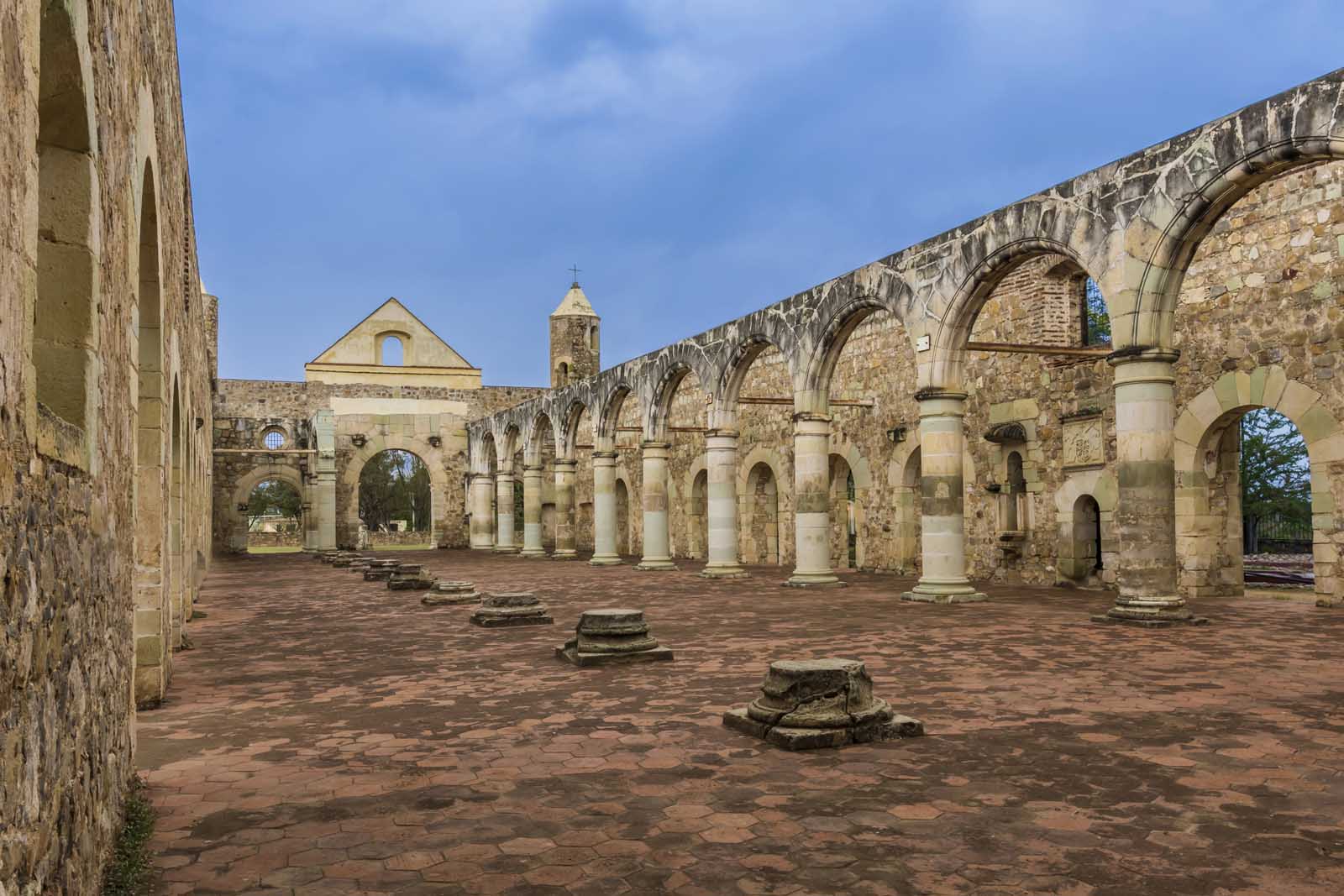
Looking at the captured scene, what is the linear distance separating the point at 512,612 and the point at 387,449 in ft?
75.3

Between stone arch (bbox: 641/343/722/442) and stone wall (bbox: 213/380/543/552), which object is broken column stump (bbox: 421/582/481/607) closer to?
stone arch (bbox: 641/343/722/442)

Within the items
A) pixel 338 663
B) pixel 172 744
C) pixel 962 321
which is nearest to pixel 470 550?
pixel 962 321

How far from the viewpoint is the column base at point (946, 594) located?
11516 millimetres

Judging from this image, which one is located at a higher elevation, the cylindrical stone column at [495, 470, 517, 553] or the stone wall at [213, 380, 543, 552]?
the stone wall at [213, 380, 543, 552]

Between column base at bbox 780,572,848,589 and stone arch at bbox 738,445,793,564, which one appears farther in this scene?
stone arch at bbox 738,445,793,564

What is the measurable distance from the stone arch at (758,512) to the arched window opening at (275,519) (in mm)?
21135

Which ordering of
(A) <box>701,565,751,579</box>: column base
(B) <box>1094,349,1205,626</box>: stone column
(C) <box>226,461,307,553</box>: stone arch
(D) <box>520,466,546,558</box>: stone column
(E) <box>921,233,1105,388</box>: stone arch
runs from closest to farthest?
(B) <box>1094,349,1205,626</box>: stone column, (E) <box>921,233,1105,388</box>: stone arch, (A) <box>701,565,751,579</box>: column base, (D) <box>520,466,546,558</box>: stone column, (C) <box>226,461,307,553</box>: stone arch

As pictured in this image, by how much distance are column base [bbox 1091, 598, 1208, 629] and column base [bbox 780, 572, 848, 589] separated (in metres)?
5.07

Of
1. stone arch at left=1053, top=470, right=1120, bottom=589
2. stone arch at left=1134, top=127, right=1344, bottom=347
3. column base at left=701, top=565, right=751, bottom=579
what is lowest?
column base at left=701, top=565, right=751, bottom=579

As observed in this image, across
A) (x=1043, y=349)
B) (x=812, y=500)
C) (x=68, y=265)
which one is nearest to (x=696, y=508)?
(x=812, y=500)

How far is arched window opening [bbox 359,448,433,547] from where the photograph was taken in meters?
47.9

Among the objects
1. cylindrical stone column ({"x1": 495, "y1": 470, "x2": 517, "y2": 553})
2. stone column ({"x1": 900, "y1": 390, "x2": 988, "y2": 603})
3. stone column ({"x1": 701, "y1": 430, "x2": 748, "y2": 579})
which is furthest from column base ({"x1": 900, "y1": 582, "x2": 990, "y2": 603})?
cylindrical stone column ({"x1": 495, "y1": 470, "x2": 517, "y2": 553})

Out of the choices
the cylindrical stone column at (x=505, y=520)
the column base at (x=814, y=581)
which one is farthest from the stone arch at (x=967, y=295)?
the cylindrical stone column at (x=505, y=520)

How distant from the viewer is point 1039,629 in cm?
884
